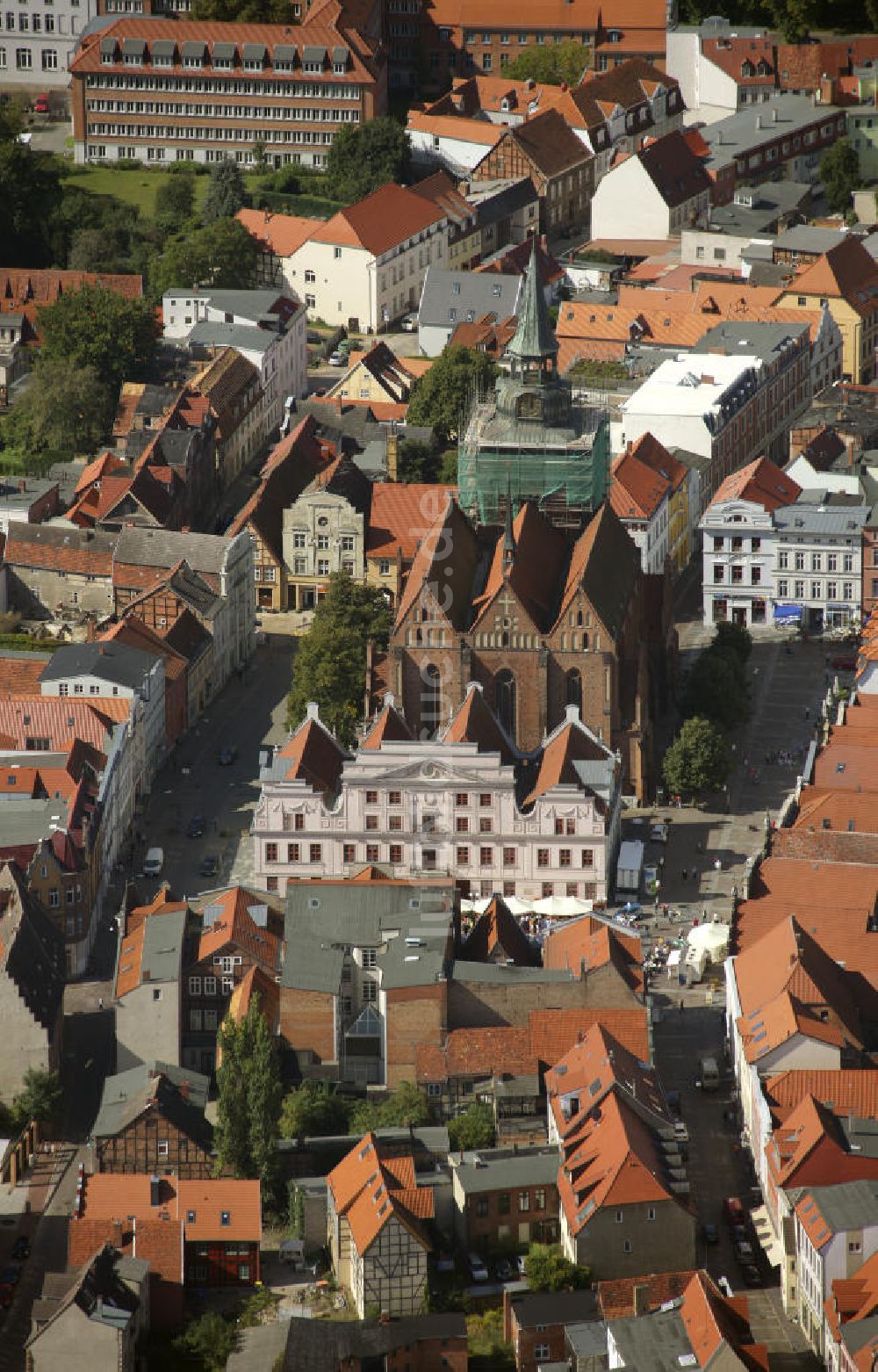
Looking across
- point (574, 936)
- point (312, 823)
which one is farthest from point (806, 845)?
point (312, 823)

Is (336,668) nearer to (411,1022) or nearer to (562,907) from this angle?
(562,907)

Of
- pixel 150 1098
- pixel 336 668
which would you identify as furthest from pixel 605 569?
pixel 150 1098

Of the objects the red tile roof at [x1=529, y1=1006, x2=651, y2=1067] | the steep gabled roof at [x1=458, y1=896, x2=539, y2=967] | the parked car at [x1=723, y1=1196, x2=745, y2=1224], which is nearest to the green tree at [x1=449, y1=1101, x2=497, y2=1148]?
the red tile roof at [x1=529, y1=1006, x2=651, y2=1067]

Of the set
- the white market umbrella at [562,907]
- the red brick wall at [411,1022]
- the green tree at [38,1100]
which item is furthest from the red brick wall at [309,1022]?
the white market umbrella at [562,907]

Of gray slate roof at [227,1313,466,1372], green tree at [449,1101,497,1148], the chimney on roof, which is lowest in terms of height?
gray slate roof at [227,1313,466,1372]

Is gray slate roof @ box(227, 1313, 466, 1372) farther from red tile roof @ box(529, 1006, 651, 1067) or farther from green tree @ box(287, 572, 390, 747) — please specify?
green tree @ box(287, 572, 390, 747)

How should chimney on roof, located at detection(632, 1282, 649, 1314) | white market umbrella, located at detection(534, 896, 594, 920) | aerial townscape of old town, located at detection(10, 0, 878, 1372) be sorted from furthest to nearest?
white market umbrella, located at detection(534, 896, 594, 920), aerial townscape of old town, located at detection(10, 0, 878, 1372), chimney on roof, located at detection(632, 1282, 649, 1314)
